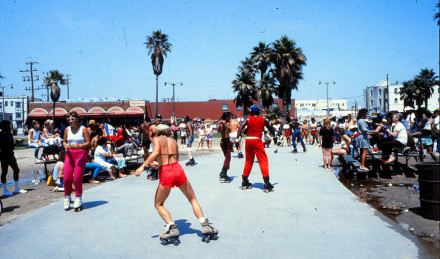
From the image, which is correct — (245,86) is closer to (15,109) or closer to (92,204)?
(92,204)

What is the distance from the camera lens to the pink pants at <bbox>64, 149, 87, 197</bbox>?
20.4 feet

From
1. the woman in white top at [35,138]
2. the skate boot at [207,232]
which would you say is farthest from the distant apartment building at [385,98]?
the skate boot at [207,232]

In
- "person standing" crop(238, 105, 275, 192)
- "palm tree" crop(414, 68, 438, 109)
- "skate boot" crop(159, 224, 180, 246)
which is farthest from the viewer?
"palm tree" crop(414, 68, 438, 109)

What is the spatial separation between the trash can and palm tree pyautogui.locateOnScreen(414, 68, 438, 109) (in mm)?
69384

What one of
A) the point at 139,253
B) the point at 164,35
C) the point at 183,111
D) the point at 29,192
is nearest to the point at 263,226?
the point at 139,253

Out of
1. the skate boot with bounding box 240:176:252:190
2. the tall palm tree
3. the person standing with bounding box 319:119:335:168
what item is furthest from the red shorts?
the tall palm tree

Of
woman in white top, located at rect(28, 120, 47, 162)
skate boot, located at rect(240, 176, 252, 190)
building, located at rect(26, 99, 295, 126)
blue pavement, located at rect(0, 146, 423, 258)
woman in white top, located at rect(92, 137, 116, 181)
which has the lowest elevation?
blue pavement, located at rect(0, 146, 423, 258)

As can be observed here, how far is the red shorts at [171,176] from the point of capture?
434 cm

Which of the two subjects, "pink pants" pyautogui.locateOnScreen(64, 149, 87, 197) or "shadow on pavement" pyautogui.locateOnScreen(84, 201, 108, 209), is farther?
"shadow on pavement" pyautogui.locateOnScreen(84, 201, 108, 209)

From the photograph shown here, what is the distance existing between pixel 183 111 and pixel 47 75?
26.6 metres

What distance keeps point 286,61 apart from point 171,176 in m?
38.7

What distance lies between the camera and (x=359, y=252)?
3.93 meters

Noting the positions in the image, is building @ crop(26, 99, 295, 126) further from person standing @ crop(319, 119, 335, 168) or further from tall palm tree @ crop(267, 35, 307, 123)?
person standing @ crop(319, 119, 335, 168)

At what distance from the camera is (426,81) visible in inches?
2613
